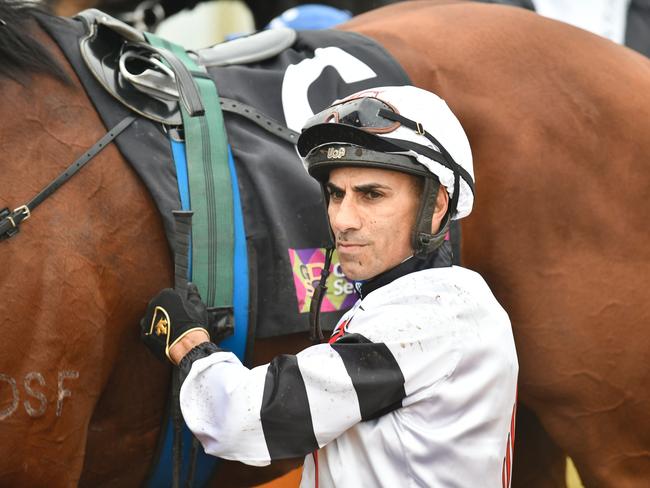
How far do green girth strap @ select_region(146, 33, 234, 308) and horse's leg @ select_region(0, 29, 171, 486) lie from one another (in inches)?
4.2

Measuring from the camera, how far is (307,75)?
2902 mm

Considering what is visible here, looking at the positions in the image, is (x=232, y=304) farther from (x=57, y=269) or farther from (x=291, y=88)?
(x=291, y=88)

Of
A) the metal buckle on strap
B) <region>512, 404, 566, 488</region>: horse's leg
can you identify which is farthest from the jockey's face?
<region>512, 404, 566, 488</region>: horse's leg

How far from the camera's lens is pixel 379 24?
11.0 feet

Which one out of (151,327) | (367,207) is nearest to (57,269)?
(151,327)

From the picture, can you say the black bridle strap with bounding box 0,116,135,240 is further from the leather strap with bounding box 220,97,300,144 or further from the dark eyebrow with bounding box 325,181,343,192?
the dark eyebrow with bounding box 325,181,343,192

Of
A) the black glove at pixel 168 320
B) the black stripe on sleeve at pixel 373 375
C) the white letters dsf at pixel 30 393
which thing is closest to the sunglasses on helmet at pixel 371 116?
the black stripe on sleeve at pixel 373 375

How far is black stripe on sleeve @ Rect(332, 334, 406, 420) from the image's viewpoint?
1.98 m

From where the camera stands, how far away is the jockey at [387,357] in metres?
2.00

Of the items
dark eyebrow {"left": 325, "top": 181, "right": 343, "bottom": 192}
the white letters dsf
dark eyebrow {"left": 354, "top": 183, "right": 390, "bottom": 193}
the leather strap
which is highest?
dark eyebrow {"left": 354, "top": 183, "right": 390, "bottom": 193}

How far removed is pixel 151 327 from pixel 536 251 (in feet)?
4.29

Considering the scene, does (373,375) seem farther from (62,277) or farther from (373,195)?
(62,277)

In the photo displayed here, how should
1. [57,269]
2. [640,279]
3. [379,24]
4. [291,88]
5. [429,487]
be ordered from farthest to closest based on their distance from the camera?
[379,24], [640,279], [291,88], [57,269], [429,487]

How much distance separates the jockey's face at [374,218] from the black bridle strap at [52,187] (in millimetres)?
701
